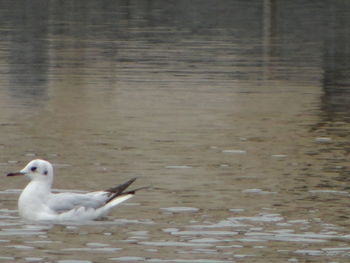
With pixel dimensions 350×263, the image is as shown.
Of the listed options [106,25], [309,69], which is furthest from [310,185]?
[106,25]

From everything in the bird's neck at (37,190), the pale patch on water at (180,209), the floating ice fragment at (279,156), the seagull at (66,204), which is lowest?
the floating ice fragment at (279,156)

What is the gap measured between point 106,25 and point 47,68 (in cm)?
1887

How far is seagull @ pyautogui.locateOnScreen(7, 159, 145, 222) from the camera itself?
15.8 meters

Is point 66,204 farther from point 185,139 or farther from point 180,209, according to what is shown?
point 185,139

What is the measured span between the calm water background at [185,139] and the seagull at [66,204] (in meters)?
0.16

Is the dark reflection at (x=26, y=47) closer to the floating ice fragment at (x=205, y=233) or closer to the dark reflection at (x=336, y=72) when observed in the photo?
the dark reflection at (x=336, y=72)

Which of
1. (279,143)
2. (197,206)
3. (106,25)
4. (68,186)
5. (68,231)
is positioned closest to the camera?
(68,231)

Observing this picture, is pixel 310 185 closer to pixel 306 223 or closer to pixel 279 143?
pixel 306 223

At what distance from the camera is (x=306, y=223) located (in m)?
15.6

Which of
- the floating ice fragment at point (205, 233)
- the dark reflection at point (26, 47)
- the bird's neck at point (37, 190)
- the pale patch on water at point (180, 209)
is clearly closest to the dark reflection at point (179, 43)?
the dark reflection at point (26, 47)

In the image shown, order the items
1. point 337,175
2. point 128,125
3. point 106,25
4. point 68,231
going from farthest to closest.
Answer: point 106,25 → point 128,125 → point 337,175 → point 68,231

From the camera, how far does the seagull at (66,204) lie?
15.8 metres

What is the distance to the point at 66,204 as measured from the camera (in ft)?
51.8

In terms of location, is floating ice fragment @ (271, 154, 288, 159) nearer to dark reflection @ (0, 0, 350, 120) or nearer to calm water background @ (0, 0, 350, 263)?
calm water background @ (0, 0, 350, 263)
